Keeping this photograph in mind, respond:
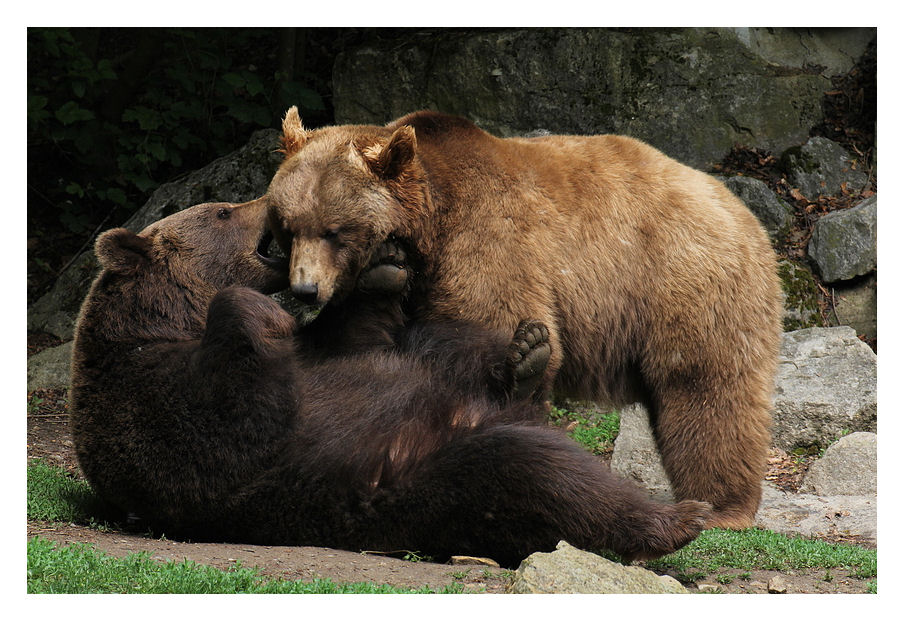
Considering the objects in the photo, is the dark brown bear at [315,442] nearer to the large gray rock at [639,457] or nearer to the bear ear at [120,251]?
the bear ear at [120,251]

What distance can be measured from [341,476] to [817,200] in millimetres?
7450

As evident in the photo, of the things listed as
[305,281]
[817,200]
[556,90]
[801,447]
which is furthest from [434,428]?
[817,200]

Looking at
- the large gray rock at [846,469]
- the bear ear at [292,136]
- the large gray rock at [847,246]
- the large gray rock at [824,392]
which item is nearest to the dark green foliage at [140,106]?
the bear ear at [292,136]

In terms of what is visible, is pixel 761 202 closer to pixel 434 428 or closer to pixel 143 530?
pixel 434 428

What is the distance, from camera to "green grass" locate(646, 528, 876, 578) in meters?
4.71

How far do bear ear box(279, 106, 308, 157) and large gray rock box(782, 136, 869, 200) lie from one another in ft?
21.5

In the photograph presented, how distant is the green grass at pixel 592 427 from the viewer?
8.12 m

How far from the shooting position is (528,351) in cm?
475

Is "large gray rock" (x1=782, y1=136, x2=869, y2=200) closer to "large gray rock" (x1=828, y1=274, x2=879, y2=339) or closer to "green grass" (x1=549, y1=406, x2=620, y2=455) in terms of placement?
"large gray rock" (x1=828, y1=274, x2=879, y2=339)

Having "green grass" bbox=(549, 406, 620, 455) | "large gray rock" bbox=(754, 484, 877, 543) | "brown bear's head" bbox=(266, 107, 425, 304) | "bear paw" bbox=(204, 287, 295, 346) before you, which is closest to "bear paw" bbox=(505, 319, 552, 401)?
"brown bear's head" bbox=(266, 107, 425, 304)

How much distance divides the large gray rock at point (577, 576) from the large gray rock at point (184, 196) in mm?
6894

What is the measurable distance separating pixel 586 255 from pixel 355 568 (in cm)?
232

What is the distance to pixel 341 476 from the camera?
14.8ft

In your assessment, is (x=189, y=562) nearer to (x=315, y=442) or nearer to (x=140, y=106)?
(x=315, y=442)
